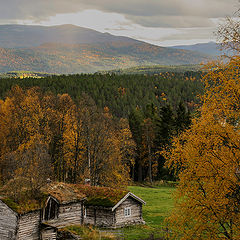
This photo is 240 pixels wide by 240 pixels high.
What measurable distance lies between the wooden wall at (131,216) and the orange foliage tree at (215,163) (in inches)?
726

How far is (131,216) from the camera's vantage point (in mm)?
33094

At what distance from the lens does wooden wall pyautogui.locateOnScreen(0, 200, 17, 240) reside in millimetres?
25688

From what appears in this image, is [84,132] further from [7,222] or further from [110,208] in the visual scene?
[7,222]

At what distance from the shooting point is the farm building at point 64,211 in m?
26.0

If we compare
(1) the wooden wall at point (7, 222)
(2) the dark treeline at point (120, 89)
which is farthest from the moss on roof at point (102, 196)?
(2) the dark treeline at point (120, 89)

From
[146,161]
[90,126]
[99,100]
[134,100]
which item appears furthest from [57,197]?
[134,100]

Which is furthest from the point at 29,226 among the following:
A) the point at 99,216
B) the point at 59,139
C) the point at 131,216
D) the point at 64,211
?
the point at 59,139

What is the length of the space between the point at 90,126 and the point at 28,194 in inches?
590

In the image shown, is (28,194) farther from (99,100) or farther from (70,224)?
(99,100)

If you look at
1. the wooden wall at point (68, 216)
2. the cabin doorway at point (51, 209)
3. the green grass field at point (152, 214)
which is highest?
the cabin doorway at point (51, 209)

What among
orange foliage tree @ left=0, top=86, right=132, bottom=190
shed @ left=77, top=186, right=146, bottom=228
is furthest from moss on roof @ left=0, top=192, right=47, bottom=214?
orange foliage tree @ left=0, top=86, right=132, bottom=190

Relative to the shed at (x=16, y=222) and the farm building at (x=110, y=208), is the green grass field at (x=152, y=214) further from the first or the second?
the shed at (x=16, y=222)

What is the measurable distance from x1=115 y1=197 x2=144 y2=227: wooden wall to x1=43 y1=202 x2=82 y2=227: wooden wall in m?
3.93

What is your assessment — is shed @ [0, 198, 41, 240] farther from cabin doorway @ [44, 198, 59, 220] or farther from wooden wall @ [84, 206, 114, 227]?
wooden wall @ [84, 206, 114, 227]
